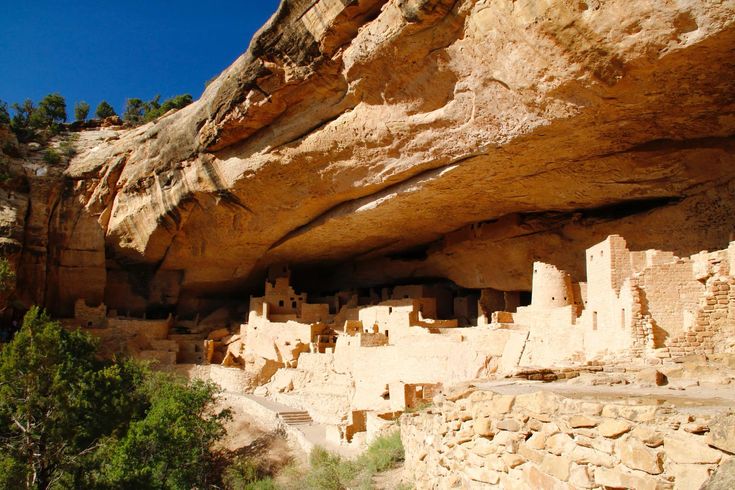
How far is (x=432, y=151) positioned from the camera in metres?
14.1

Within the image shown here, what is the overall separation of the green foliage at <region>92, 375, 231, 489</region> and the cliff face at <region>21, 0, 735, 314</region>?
6097 mm

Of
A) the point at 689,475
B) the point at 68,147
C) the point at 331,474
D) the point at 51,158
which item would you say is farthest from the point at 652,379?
the point at 68,147

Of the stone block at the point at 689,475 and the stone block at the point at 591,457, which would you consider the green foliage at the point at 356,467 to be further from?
the stone block at the point at 689,475

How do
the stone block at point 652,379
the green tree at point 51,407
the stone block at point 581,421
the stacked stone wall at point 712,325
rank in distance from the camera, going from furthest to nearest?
the green tree at point 51,407, the stacked stone wall at point 712,325, the stone block at point 652,379, the stone block at point 581,421

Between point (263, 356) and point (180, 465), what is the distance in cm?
626

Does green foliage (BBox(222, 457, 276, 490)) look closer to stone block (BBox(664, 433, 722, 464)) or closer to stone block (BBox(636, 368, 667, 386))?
stone block (BBox(636, 368, 667, 386))

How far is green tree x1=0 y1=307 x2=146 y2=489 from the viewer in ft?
43.2

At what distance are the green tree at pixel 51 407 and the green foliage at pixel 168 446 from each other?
67cm

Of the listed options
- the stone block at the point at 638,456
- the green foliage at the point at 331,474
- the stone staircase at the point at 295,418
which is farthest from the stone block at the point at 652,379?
the stone staircase at the point at 295,418

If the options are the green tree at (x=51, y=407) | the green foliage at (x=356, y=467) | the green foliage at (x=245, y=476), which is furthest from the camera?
the green foliage at (x=245, y=476)

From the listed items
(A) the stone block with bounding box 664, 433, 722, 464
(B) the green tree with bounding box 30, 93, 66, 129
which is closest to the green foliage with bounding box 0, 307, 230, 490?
(A) the stone block with bounding box 664, 433, 722, 464

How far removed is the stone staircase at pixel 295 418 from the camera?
1677cm

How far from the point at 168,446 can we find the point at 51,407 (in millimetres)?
2720

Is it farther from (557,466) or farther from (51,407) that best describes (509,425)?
(51,407)
